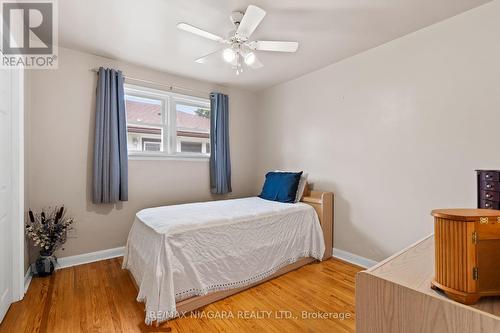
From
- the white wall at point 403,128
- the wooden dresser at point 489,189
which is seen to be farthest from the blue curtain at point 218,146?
the wooden dresser at point 489,189

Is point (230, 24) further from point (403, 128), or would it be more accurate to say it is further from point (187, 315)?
point (187, 315)

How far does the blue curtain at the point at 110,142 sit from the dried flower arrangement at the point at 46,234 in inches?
16.1

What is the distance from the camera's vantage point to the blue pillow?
3.01 m

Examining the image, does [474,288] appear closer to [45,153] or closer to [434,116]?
[434,116]

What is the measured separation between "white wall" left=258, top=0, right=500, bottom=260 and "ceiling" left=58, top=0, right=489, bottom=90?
232 millimetres

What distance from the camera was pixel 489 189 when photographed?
121 cm

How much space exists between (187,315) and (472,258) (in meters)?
1.86

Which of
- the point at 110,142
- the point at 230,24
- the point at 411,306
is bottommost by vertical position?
the point at 411,306

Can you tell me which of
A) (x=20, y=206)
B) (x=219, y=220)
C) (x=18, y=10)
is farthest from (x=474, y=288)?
(x=18, y=10)

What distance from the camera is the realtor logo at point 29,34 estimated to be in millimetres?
1854

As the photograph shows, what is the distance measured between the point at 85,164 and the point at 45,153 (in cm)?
38

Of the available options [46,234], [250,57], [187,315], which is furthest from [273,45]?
[46,234]

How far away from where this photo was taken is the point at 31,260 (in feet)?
8.12

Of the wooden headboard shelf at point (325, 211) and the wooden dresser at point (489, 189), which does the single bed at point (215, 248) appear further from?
the wooden dresser at point (489, 189)
